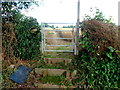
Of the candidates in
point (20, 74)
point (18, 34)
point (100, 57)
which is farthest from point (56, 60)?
point (18, 34)

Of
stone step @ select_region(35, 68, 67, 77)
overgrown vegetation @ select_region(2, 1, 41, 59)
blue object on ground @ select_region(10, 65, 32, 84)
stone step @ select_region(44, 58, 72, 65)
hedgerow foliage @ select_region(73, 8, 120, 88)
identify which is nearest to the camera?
hedgerow foliage @ select_region(73, 8, 120, 88)

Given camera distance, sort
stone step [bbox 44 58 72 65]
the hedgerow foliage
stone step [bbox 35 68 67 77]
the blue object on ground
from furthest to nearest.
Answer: stone step [bbox 44 58 72 65] < stone step [bbox 35 68 67 77] < the blue object on ground < the hedgerow foliage

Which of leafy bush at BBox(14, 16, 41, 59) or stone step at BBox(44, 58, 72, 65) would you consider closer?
stone step at BBox(44, 58, 72, 65)

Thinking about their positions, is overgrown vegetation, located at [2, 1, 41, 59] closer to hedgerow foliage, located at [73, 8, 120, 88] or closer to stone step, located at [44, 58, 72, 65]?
stone step, located at [44, 58, 72, 65]

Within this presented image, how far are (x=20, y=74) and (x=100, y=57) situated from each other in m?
2.11

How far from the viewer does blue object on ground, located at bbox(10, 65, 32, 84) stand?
2963mm

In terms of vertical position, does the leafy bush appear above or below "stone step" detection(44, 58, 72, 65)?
above

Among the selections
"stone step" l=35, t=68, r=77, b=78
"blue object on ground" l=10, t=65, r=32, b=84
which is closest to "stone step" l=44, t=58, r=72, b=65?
"stone step" l=35, t=68, r=77, b=78

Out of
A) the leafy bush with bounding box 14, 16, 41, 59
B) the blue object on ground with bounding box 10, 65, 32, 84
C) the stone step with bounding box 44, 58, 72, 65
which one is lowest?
the blue object on ground with bounding box 10, 65, 32, 84

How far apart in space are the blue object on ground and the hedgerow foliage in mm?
1361

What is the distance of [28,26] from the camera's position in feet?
12.3

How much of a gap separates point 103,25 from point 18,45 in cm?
256

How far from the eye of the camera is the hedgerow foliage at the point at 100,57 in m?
2.82

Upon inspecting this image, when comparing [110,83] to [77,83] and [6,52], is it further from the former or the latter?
[6,52]
